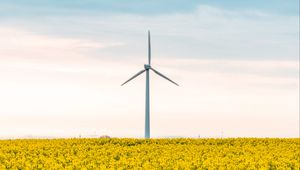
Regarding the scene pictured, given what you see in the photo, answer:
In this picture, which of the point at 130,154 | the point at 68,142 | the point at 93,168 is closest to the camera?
the point at 93,168

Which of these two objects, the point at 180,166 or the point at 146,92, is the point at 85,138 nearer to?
the point at 146,92

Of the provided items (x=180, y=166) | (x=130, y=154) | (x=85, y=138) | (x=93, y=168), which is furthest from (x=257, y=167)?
(x=85, y=138)

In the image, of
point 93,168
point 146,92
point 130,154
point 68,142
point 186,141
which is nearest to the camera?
point 93,168

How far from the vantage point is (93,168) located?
19094 millimetres

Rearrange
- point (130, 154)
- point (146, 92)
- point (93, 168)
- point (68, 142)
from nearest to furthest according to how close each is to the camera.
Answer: point (93, 168)
point (130, 154)
point (68, 142)
point (146, 92)

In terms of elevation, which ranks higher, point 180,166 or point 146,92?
point 146,92

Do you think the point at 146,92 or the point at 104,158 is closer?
the point at 104,158

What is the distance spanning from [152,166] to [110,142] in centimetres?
1783

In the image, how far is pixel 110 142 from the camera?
121 feet

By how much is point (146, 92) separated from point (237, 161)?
3058 cm

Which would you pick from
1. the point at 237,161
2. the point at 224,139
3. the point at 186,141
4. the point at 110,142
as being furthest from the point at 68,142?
the point at 237,161

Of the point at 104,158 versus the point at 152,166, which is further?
the point at 104,158

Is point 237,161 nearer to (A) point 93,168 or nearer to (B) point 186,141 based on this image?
(A) point 93,168

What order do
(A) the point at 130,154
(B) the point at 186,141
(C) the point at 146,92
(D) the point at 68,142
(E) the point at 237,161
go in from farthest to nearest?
(C) the point at 146,92, (B) the point at 186,141, (D) the point at 68,142, (A) the point at 130,154, (E) the point at 237,161
